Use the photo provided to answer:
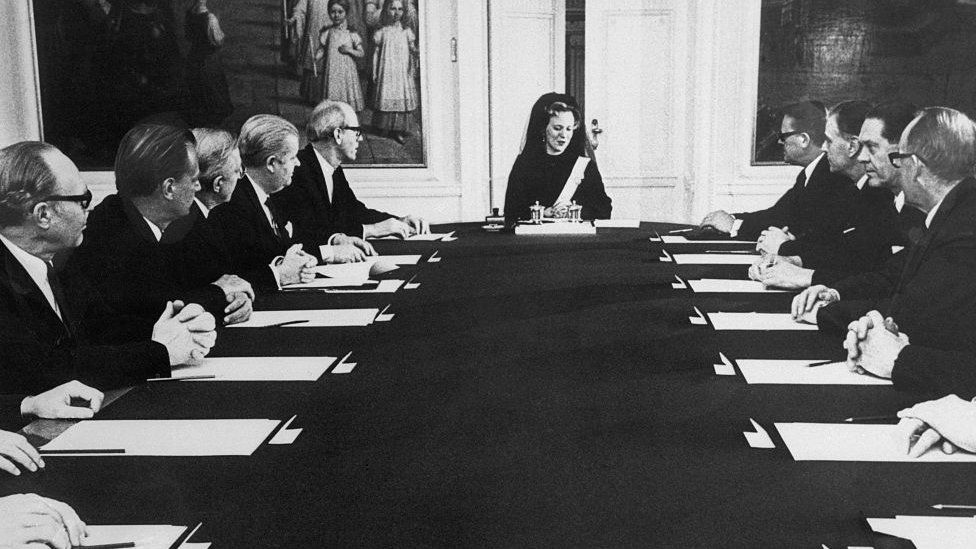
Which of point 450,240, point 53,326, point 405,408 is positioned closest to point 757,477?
point 405,408

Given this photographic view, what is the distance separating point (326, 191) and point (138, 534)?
3.80m

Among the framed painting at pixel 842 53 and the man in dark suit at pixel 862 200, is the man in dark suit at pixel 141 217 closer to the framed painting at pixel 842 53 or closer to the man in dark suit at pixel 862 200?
the man in dark suit at pixel 862 200

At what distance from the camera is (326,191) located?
5219 mm

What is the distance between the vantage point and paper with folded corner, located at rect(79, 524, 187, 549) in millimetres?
1485

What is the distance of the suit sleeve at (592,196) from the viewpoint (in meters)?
6.08

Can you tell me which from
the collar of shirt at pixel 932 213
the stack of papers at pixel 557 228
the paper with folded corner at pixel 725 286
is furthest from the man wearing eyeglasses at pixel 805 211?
the collar of shirt at pixel 932 213

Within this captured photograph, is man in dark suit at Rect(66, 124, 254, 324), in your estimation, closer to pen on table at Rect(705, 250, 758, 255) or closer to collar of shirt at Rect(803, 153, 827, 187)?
pen on table at Rect(705, 250, 758, 255)

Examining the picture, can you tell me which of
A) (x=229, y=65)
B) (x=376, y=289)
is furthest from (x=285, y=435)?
(x=229, y=65)

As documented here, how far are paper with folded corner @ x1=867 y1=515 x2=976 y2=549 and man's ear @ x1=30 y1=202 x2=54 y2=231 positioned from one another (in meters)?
1.90

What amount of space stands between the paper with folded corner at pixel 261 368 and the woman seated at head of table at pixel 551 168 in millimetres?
3476

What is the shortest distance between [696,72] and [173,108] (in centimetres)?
437

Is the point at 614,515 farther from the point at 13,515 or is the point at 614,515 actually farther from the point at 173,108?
the point at 173,108

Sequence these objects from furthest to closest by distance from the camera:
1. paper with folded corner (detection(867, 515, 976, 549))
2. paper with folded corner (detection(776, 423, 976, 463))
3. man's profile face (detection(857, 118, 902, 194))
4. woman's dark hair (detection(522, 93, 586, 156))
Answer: woman's dark hair (detection(522, 93, 586, 156)), man's profile face (detection(857, 118, 902, 194)), paper with folded corner (detection(776, 423, 976, 463)), paper with folded corner (detection(867, 515, 976, 549))

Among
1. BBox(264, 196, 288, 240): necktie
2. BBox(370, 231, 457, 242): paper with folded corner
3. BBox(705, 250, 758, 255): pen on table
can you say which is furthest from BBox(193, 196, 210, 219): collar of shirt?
BBox(705, 250, 758, 255): pen on table
